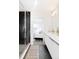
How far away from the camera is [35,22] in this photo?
8898 mm

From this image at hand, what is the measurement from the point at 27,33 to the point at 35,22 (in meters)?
2.93

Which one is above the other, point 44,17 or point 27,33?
point 44,17
